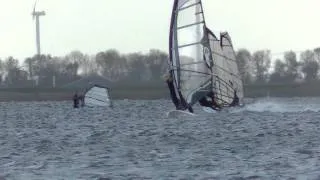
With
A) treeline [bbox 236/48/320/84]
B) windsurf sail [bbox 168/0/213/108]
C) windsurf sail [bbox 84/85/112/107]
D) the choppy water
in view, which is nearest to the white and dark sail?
windsurf sail [bbox 168/0/213/108]

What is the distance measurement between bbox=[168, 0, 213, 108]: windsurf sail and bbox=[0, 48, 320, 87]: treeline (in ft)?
253

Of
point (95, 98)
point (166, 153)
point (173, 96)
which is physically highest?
point (173, 96)

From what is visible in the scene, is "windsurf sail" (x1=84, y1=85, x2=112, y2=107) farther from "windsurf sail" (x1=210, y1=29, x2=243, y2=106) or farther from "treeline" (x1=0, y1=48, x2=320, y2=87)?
"treeline" (x1=0, y1=48, x2=320, y2=87)

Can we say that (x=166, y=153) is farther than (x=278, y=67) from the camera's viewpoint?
No

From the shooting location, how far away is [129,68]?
127m

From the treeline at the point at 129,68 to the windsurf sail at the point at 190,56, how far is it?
253 ft

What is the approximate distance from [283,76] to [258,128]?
93740 millimetres

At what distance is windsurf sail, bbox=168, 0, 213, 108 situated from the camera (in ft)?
93.5

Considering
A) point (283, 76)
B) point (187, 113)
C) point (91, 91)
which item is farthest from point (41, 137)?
point (283, 76)

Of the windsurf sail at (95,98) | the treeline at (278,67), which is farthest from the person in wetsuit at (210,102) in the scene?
the treeline at (278,67)

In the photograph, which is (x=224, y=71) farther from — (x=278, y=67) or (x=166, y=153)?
(x=278, y=67)

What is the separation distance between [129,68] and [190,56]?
9841cm

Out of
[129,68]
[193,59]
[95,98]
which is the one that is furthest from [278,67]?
[193,59]

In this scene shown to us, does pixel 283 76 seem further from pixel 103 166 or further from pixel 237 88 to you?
pixel 103 166
